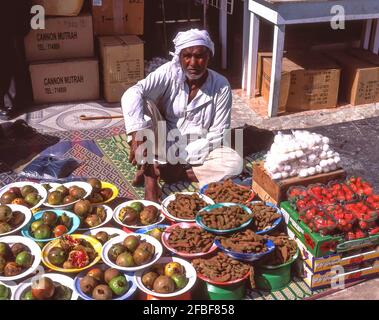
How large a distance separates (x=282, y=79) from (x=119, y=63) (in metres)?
2.27

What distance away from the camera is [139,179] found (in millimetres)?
4922

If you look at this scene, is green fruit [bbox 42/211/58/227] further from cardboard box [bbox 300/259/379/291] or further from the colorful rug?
cardboard box [bbox 300/259/379/291]

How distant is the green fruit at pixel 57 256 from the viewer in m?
3.45

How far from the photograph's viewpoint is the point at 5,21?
6.12 metres

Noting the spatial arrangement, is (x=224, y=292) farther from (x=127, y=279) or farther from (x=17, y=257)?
(x=17, y=257)

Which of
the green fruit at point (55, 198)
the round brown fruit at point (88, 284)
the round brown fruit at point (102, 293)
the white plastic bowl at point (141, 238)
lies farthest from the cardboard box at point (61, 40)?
the round brown fruit at point (102, 293)

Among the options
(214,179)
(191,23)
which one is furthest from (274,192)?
(191,23)

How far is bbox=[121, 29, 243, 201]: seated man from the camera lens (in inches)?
185

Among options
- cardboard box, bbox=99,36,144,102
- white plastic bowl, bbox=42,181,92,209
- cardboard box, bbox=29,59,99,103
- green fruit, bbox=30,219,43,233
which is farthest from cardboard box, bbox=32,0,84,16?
green fruit, bbox=30,219,43,233

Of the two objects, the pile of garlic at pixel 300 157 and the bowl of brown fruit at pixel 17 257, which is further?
the pile of garlic at pixel 300 157

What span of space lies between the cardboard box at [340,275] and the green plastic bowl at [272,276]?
0.17 m

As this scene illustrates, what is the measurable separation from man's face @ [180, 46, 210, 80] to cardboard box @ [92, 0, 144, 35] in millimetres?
2825

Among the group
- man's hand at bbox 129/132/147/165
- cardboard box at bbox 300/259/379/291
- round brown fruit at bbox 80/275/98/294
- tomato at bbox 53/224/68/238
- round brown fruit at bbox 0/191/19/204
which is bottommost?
cardboard box at bbox 300/259/379/291

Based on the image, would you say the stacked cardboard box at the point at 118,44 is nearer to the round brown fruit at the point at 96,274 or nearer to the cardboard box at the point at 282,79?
the cardboard box at the point at 282,79
